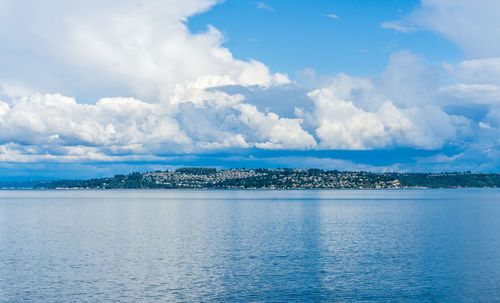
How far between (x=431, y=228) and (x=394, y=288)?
5857 cm

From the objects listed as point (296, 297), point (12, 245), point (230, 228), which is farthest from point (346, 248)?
point (12, 245)

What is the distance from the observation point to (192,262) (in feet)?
190

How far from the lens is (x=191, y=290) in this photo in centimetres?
4384

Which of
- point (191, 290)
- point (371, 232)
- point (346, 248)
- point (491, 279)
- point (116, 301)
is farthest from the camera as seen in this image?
point (371, 232)

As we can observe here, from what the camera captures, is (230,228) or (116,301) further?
(230,228)

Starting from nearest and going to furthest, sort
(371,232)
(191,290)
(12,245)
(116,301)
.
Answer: (116,301) → (191,290) → (12,245) → (371,232)

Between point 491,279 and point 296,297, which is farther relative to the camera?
point 491,279

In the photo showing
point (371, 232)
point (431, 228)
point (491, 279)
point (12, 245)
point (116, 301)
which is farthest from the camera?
point (431, 228)

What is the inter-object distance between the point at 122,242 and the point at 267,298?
42.1 m

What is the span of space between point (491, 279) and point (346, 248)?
22592 millimetres

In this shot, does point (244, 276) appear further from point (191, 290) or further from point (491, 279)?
point (491, 279)

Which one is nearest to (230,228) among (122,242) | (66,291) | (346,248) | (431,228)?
(122,242)

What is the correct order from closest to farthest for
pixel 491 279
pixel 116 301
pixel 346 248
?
pixel 116 301 → pixel 491 279 → pixel 346 248

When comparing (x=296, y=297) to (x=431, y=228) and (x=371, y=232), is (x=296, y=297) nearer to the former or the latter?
(x=371, y=232)
